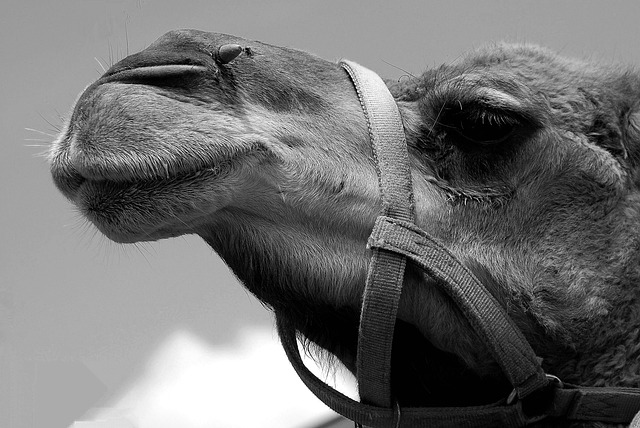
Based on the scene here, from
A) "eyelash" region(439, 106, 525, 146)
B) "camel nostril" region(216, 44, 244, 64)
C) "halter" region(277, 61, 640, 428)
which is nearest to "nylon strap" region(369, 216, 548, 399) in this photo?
"halter" region(277, 61, 640, 428)

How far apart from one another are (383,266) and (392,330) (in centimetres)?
13

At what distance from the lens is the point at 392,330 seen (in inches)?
61.4

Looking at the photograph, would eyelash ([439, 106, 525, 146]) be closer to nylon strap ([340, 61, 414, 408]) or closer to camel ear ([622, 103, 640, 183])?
nylon strap ([340, 61, 414, 408])

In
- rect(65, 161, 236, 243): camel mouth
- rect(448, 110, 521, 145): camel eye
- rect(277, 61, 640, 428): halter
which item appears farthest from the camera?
rect(448, 110, 521, 145): camel eye

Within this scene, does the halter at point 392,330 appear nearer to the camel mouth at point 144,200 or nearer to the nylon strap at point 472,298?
the nylon strap at point 472,298

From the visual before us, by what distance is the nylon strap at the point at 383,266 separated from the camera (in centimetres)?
154

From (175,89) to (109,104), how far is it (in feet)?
0.41

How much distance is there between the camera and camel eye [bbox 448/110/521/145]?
1.68m

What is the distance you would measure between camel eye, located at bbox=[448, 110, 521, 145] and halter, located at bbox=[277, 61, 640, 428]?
15cm

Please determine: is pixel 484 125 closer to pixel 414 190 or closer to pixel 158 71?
pixel 414 190

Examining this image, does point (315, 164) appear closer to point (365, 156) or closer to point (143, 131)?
point (365, 156)

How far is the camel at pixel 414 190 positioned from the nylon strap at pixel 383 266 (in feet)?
0.12

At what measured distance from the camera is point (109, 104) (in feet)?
4.72

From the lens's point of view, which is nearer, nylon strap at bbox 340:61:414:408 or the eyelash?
nylon strap at bbox 340:61:414:408
